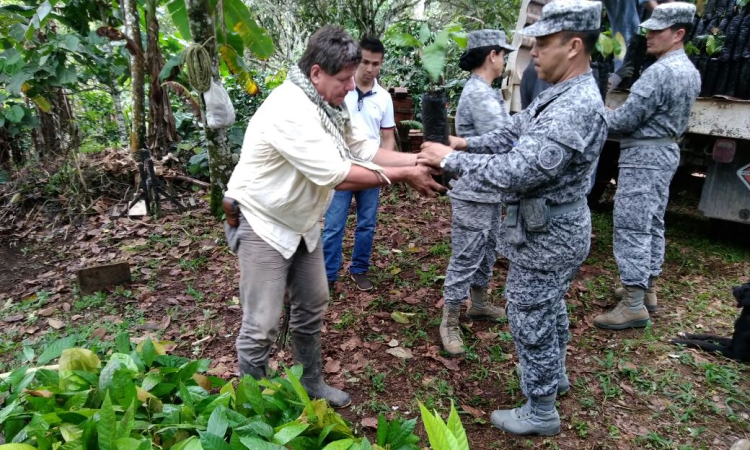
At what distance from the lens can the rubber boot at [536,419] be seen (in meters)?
2.65

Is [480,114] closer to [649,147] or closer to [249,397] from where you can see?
[649,147]

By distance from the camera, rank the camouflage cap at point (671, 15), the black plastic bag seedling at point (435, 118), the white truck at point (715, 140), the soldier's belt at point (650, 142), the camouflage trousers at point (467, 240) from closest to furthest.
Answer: the black plastic bag seedling at point (435, 118) < the camouflage trousers at point (467, 240) < the camouflage cap at point (671, 15) < the soldier's belt at point (650, 142) < the white truck at point (715, 140)

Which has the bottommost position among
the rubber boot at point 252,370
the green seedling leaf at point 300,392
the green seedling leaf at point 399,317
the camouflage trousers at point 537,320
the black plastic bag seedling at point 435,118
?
the green seedling leaf at point 399,317

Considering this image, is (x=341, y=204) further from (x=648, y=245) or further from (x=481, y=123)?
(x=648, y=245)

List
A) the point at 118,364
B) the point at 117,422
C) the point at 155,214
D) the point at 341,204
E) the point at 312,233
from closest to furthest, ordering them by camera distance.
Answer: the point at 117,422 → the point at 118,364 → the point at 312,233 → the point at 341,204 → the point at 155,214

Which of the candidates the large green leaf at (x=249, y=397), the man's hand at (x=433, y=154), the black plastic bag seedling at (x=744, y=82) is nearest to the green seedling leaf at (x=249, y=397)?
the large green leaf at (x=249, y=397)

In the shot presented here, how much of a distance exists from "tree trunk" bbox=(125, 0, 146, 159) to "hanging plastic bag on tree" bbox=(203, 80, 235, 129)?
1874mm

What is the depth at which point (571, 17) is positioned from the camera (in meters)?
2.16

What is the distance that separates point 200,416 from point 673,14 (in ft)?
12.3

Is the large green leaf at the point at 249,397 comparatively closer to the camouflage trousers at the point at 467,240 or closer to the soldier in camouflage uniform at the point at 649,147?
the camouflage trousers at the point at 467,240

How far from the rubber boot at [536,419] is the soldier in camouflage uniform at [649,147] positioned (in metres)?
1.33

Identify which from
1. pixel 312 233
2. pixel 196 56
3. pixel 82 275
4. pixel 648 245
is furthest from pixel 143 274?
pixel 648 245

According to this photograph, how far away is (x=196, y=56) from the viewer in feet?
14.4

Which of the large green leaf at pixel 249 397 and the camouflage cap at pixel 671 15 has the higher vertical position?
the camouflage cap at pixel 671 15
